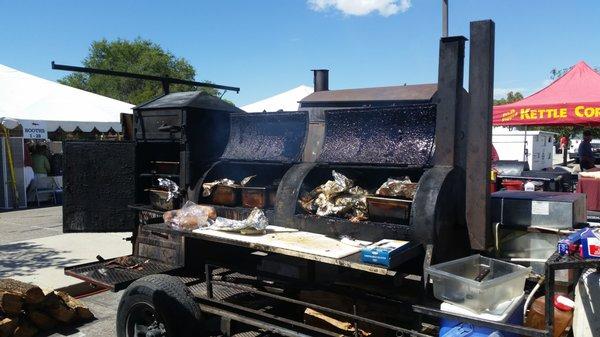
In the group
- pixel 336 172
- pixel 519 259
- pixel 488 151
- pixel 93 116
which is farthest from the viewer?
pixel 93 116

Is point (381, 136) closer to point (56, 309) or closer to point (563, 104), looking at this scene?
point (56, 309)

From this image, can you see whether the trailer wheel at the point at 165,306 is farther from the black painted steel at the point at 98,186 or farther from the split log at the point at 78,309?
the split log at the point at 78,309

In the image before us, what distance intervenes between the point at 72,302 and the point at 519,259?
4504 millimetres

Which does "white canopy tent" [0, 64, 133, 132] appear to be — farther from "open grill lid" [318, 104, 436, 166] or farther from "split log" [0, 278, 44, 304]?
"open grill lid" [318, 104, 436, 166]

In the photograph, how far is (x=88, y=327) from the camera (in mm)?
4828

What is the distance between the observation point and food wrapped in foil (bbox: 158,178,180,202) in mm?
4586

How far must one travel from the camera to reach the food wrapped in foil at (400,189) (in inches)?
125

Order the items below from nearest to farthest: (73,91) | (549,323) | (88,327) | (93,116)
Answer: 1. (549,323)
2. (88,327)
3. (93,116)
4. (73,91)

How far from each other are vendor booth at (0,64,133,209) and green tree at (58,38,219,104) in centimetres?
2624

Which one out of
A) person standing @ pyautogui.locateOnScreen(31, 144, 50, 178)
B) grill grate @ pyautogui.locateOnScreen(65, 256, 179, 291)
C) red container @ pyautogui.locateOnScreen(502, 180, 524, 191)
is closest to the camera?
grill grate @ pyautogui.locateOnScreen(65, 256, 179, 291)

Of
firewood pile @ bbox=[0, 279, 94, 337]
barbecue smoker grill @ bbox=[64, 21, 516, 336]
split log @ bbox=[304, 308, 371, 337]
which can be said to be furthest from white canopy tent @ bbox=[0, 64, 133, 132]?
split log @ bbox=[304, 308, 371, 337]

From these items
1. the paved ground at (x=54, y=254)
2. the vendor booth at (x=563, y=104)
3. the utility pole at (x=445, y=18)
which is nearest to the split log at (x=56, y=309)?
the paved ground at (x=54, y=254)

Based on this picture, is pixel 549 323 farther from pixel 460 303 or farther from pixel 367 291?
pixel 367 291

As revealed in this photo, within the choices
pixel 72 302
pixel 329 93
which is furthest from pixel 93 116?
pixel 72 302
